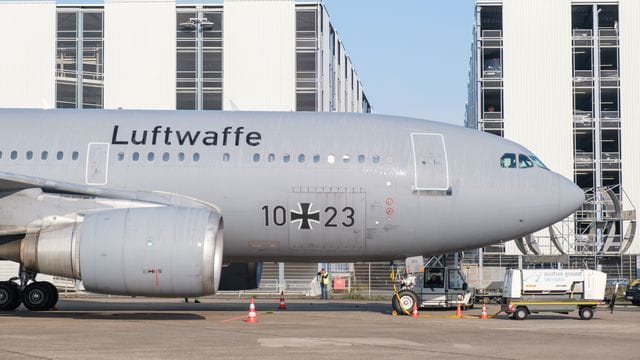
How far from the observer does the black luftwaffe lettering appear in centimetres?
2339

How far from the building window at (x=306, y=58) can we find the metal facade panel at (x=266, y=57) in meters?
0.85

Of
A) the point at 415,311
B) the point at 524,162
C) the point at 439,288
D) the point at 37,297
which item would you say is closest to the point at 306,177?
the point at 415,311

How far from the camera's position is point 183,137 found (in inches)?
925

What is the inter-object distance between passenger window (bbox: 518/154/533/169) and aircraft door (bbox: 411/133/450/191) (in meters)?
1.93

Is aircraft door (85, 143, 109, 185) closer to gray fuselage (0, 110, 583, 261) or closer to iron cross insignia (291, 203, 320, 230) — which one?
gray fuselage (0, 110, 583, 261)

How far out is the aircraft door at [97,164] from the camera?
22.9 m

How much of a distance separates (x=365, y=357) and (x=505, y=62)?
42.3 meters

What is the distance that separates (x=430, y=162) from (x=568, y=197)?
3.46 meters

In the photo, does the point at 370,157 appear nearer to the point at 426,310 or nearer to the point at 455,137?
the point at 455,137

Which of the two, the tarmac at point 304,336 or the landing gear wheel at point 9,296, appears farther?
the landing gear wheel at point 9,296

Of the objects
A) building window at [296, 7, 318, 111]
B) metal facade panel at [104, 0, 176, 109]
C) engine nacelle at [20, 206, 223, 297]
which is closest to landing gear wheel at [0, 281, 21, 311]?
engine nacelle at [20, 206, 223, 297]

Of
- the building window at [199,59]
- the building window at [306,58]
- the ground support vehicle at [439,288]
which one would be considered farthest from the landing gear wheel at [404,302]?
the building window at [199,59]

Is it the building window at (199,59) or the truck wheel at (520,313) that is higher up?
the building window at (199,59)

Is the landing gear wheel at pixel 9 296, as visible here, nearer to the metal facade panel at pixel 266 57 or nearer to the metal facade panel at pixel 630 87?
the metal facade panel at pixel 266 57
